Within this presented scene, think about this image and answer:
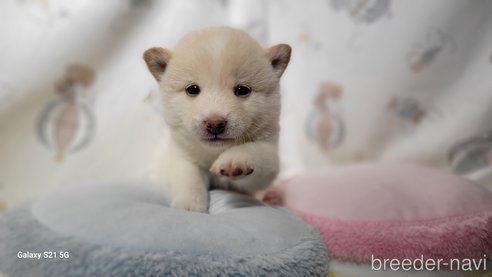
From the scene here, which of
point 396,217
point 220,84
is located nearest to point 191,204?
point 220,84

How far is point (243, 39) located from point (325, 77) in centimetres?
98

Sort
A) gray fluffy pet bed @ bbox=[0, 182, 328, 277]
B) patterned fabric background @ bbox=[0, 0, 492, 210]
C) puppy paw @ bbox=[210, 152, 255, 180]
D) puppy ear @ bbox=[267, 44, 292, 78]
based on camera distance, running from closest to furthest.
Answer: gray fluffy pet bed @ bbox=[0, 182, 328, 277], puppy paw @ bbox=[210, 152, 255, 180], puppy ear @ bbox=[267, 44, 292, 78], patterned fabric background @ bbox=[0, 0, 492, 210]

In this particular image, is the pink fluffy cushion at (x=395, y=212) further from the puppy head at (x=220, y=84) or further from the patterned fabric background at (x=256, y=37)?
the patterned fabric background at (x=256, y=37)

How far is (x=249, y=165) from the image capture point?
910 millimetres

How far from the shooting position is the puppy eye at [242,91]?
951 mm

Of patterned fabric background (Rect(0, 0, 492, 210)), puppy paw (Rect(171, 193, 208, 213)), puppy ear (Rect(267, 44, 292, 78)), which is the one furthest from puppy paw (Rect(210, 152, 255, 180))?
patterned fabric background (Rect(0, 0, 492, 210))

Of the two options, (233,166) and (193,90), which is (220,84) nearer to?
(193,90)

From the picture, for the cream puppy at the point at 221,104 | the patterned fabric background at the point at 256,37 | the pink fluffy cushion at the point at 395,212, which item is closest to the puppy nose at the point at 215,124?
the cream puppy at the point at 221,104

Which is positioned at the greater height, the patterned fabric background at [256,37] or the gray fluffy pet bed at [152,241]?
the patterned fabric background at [256,37]

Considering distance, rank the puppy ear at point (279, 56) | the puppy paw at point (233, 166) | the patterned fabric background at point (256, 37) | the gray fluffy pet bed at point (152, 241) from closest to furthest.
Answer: the gray fluffy pet bed at point (152, 241) < the puppy paw at point (233, 166) < the puppy ear at point (279, 56) < the patterned fabric background at point (256, 37)

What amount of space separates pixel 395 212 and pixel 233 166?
0.49 metres

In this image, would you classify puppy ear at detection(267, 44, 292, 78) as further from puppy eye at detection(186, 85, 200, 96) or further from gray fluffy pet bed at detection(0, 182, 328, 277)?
gray fluffy pet bed at detection(0, 182, 328, 277)

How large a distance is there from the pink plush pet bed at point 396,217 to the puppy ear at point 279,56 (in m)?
0.40

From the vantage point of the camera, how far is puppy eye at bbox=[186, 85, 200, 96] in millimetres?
949
